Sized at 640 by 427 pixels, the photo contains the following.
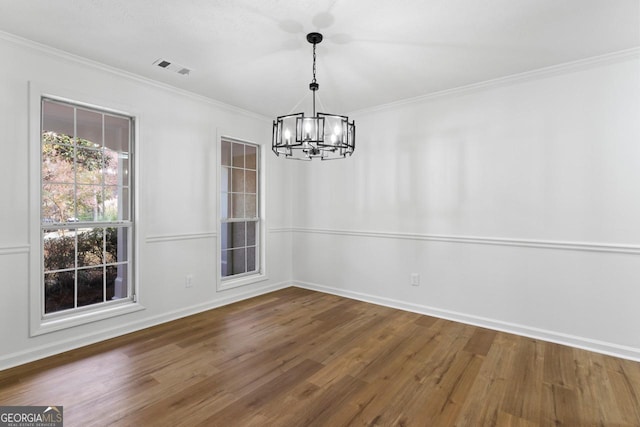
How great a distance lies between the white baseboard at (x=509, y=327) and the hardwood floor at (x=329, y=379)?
10cm

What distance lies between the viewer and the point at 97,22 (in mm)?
2352

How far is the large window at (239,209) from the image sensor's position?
4.36 meters

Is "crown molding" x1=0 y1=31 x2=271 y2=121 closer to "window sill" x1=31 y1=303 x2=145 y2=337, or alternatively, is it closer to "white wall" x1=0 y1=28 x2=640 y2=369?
"white wall" x1=0 y1=28 x2=640 y2=369

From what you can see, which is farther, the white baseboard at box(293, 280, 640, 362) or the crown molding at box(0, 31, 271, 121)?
the white baseboard at box(293, 280, 640, 362)

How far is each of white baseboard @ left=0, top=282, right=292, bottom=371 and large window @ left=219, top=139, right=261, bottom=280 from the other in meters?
0.41

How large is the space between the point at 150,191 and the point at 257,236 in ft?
5.69

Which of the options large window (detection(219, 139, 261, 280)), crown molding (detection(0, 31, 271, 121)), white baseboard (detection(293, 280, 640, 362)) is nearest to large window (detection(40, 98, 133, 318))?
crown molding (detection(0, 31, 271, 121))

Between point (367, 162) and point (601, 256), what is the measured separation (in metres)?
2.65

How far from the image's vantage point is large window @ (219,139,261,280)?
4.36 m

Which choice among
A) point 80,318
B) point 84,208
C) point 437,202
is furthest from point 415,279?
point 84,208

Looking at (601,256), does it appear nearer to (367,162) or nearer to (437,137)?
(437,137)

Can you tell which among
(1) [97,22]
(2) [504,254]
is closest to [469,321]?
(2) [504,254]

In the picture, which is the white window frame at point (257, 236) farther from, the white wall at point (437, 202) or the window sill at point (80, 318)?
the window sill at point (80, 318)

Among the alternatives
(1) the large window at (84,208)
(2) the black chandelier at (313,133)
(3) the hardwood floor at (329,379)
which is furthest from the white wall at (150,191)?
(2) the black chandelier at (313,133)
